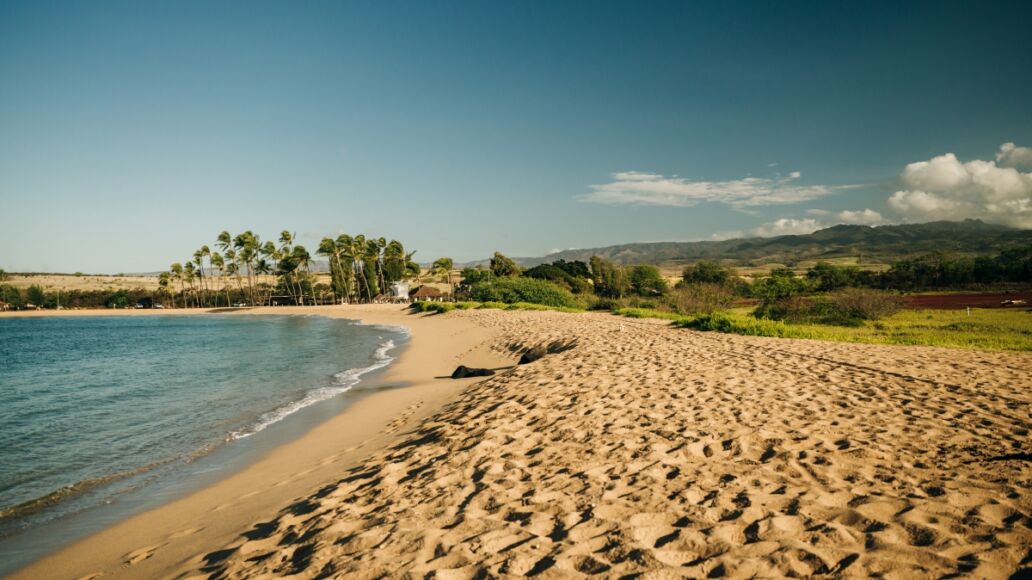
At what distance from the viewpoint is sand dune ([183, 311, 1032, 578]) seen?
10.9 feet

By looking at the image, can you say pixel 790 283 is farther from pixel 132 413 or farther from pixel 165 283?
A: pixel 165 283

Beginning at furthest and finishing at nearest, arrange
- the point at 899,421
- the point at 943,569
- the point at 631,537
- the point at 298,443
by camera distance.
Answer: the point at 298,443
the point at 899,421
the point at 631,537
the point at 943,569

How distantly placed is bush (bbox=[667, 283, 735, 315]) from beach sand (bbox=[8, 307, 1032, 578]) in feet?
79.8

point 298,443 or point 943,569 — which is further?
point 298,443

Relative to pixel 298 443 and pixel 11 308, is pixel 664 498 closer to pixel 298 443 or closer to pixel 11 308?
pixel 298 443

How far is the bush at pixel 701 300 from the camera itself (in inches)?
1326

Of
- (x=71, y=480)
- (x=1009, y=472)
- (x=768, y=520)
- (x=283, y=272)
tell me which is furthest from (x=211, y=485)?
(x=283, y=272)

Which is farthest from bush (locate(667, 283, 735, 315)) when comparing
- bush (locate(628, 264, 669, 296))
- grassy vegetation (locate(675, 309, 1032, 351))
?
bush (locate(628, 264, 669, 296))

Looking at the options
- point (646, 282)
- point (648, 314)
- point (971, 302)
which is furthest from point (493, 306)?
point (971, 302)

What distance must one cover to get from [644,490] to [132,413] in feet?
46.0

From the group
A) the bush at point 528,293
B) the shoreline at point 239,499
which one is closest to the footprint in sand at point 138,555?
the shoreline at point 239,499

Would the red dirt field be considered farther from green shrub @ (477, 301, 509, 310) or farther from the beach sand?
green shrub @ (477, 301, 509, 310)

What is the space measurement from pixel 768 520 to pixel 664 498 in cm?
84

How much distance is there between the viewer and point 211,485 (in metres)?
7.31
